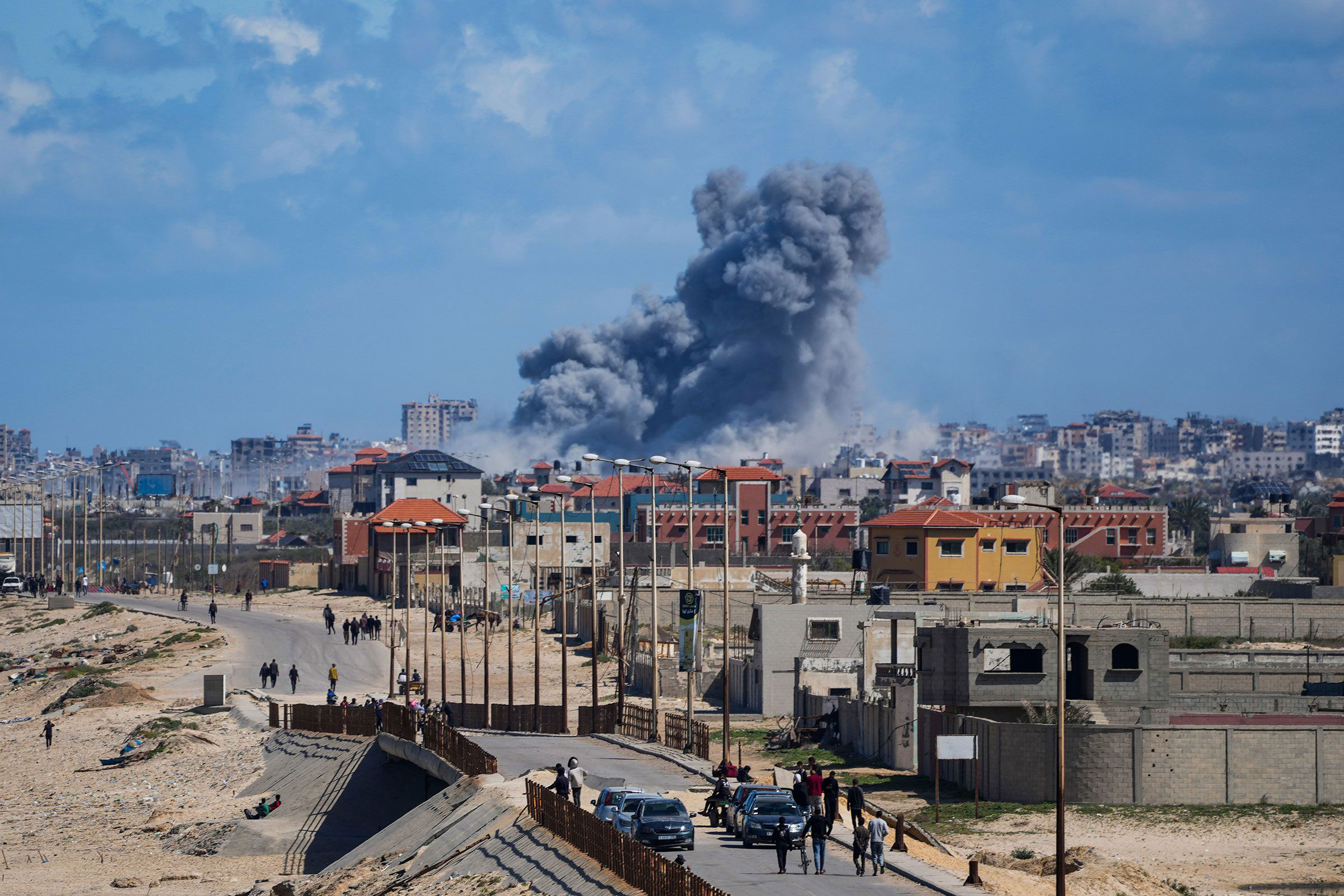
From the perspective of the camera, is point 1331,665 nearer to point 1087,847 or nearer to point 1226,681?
point 1226,681

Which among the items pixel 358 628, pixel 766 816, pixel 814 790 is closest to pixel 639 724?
pixel 814 790

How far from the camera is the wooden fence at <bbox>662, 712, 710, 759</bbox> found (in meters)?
45.2

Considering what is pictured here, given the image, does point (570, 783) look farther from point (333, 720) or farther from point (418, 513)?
point (418, 513)

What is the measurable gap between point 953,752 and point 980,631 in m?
13.4

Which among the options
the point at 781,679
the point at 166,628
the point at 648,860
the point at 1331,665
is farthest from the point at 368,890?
the point at 166,628

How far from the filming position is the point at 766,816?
31891 mm

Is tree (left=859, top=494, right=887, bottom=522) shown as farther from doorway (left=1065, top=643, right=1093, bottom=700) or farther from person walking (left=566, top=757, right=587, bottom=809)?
person walking (left=566, top=757, right=587, bottom=809)

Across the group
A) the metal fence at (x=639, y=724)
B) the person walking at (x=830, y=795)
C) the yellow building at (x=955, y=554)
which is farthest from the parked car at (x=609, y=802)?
the yellow building at (x=955, y=554)

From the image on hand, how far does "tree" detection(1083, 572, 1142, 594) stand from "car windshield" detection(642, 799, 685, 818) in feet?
202

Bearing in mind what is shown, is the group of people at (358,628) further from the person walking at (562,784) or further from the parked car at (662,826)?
the parked car at (662,826)

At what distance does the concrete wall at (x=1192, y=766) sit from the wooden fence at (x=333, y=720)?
23303 millimetres

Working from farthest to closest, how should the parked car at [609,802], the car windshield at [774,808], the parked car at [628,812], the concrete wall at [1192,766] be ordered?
the concrete wall at [1192,766], the parked car at [609,802], the car windshield at [774,808], the parked car at [628,812]

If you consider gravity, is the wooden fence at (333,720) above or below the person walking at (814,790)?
below

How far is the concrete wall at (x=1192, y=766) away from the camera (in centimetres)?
4181
